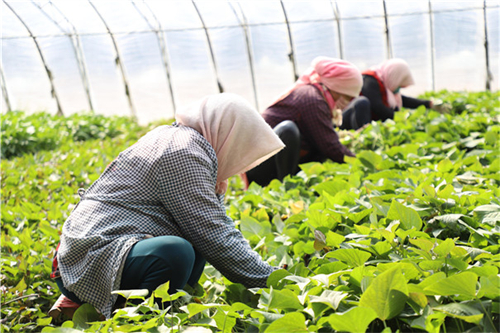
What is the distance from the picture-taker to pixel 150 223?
6.14ft

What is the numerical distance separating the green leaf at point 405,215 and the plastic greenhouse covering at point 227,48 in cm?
909

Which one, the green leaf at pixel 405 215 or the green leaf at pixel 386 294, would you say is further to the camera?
the green leaf at pixel 405 215

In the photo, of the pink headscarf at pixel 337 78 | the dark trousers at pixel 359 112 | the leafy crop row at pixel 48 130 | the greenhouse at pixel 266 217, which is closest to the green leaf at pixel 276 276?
the greenhouse at pixel 266 217

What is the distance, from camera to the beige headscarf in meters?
2.08

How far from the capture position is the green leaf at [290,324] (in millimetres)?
1127

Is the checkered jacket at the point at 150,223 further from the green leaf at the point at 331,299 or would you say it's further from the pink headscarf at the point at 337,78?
the pink headscarf at the point at 337,78

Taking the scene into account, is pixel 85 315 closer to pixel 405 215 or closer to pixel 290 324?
pixel 290 324

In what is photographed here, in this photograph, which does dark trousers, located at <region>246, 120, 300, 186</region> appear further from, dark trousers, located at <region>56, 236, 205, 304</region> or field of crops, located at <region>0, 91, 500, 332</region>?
dark trousers, located at <region>56, 236, 205, 304</region>

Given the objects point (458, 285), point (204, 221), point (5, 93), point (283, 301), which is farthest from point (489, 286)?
point (5, 93)

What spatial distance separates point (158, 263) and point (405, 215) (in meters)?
0.88

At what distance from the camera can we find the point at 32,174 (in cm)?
405

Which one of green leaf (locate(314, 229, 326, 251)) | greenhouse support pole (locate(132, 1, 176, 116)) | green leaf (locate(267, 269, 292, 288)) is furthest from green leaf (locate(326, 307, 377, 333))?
greenhouse support pole (locate(132, 1, 176, 116))

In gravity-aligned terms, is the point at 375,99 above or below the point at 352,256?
below

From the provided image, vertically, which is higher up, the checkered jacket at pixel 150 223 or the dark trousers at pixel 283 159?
the checkered jacket at pixel 150 223
